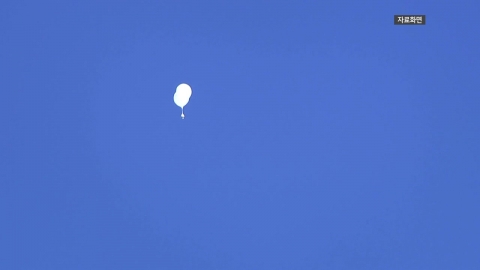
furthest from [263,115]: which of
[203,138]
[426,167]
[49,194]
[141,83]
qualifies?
[49,194]

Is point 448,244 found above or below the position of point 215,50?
below

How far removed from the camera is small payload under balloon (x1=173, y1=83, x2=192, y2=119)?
1987mm

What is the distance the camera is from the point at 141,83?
2.03m

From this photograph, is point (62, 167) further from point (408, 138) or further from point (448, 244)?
point (448, 244)

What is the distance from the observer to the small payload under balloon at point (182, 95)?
199cm

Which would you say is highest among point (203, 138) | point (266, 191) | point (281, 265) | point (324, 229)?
point (203, 138)

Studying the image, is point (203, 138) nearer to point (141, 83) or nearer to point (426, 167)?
point (141, 83)

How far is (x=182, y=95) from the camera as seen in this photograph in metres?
1.99

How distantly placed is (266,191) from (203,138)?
0.34 m

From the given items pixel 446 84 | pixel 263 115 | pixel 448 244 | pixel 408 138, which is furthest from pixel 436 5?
pixel 448 244

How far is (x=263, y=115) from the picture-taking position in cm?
201

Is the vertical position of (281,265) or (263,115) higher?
(263,115)

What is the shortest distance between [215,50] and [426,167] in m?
0.98

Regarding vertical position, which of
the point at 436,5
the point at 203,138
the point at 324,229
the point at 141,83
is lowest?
the point at 324,229
